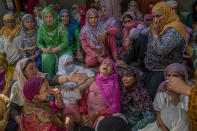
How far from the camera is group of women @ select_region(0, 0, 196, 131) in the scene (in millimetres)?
2164

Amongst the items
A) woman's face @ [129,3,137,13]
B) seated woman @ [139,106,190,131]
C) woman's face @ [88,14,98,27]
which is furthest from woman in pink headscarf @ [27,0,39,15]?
seated woman @ [139,106,190,131]

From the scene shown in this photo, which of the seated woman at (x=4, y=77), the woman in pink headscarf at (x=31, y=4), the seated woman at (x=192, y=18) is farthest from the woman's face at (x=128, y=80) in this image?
the woman in pink headscarf at (x=31, y=4)

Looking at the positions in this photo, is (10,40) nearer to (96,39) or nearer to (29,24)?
(29,24)

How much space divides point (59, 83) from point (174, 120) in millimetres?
1835

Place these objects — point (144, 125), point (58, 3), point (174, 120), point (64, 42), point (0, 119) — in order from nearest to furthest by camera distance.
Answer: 1. point (174, 120)
2. point (144, 125)
3. point (0, 119)
4. point (64, 42)
5. point (58, 3)

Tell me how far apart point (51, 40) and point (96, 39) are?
3.11ft

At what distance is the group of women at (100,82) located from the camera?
2164 mm

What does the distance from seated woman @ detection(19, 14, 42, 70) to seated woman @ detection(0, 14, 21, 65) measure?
216 millimetres

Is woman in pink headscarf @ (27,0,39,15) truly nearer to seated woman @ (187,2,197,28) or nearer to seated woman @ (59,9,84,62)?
seated woman @ (59,9,84,62)

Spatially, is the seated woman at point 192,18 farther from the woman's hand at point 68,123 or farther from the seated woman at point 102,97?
the woman's hand at point 68,123

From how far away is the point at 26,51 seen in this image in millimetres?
4402

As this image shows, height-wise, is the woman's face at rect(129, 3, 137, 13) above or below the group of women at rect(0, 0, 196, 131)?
above

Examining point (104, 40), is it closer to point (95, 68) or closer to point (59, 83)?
point (95, 68)

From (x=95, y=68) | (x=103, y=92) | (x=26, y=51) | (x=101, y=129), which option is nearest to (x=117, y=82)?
(x=103, y=92)
